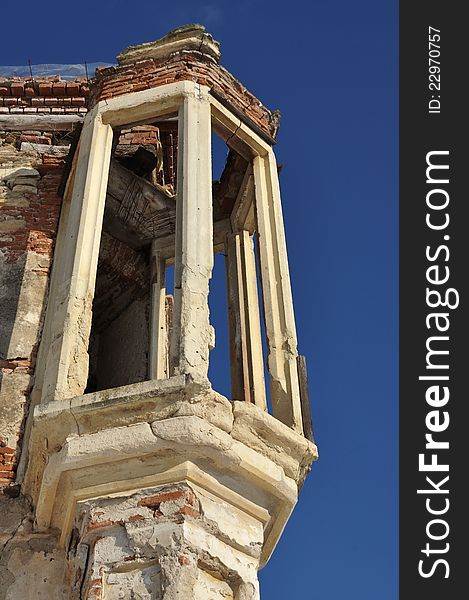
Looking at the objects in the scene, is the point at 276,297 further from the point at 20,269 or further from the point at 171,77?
the point at 20,269

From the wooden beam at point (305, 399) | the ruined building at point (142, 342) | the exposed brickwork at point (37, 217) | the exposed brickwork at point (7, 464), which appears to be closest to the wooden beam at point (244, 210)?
the ruined building at point (142, 342)

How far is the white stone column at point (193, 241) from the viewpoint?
5797 mm

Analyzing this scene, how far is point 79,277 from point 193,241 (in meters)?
0.82

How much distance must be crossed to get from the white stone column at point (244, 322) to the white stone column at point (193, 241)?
1039mm

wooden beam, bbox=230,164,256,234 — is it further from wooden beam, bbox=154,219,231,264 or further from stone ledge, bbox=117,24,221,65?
stone ledge, bbox=117,24,221,65

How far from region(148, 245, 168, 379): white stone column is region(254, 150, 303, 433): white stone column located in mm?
1462

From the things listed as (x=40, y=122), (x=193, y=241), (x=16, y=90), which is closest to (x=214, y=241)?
(x=193, y=241)

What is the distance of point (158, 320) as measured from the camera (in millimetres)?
8234

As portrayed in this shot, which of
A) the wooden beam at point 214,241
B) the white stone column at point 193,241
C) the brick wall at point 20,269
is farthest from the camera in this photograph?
the wooden beam at point 214,241

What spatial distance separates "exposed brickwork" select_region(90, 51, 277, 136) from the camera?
7406 millimetres

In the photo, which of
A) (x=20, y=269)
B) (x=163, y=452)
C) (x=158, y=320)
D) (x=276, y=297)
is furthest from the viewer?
(x=158, y=320)

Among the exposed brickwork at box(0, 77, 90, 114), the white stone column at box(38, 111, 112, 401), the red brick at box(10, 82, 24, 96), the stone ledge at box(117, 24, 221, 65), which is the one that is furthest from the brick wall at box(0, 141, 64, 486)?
the stone ledge at box(117, 24, 221, 65)

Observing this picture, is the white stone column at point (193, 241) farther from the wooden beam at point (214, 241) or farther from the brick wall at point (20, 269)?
the brick wall at point (20, 269)

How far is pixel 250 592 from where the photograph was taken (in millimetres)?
5297
